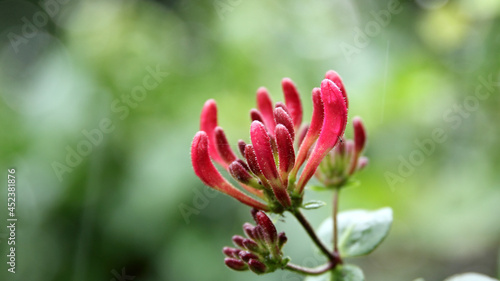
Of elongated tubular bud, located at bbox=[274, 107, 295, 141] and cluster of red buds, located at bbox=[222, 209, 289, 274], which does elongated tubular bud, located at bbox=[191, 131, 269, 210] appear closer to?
cluster of red buds, located at bbox=[222, 209, 289, 274]

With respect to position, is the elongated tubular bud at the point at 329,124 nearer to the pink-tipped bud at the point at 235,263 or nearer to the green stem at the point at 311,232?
the green stem at the point at 311,232

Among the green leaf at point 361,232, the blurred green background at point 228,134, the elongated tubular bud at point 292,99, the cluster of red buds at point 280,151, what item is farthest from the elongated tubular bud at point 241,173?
the blurred green background at point 228,134

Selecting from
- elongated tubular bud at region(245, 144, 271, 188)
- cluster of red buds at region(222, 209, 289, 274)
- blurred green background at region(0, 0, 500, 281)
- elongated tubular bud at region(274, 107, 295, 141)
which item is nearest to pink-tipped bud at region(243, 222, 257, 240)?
cluster of red buds at region(222, 209, 289, 274)

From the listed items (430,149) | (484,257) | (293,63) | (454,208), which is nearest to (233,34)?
(293,63)

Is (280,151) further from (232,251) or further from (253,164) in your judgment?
(232,251)

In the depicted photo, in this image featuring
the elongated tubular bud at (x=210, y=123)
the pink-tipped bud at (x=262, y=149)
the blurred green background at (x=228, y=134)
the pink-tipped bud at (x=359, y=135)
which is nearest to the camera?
the pink-tipped bud at (x=262, y=149)
